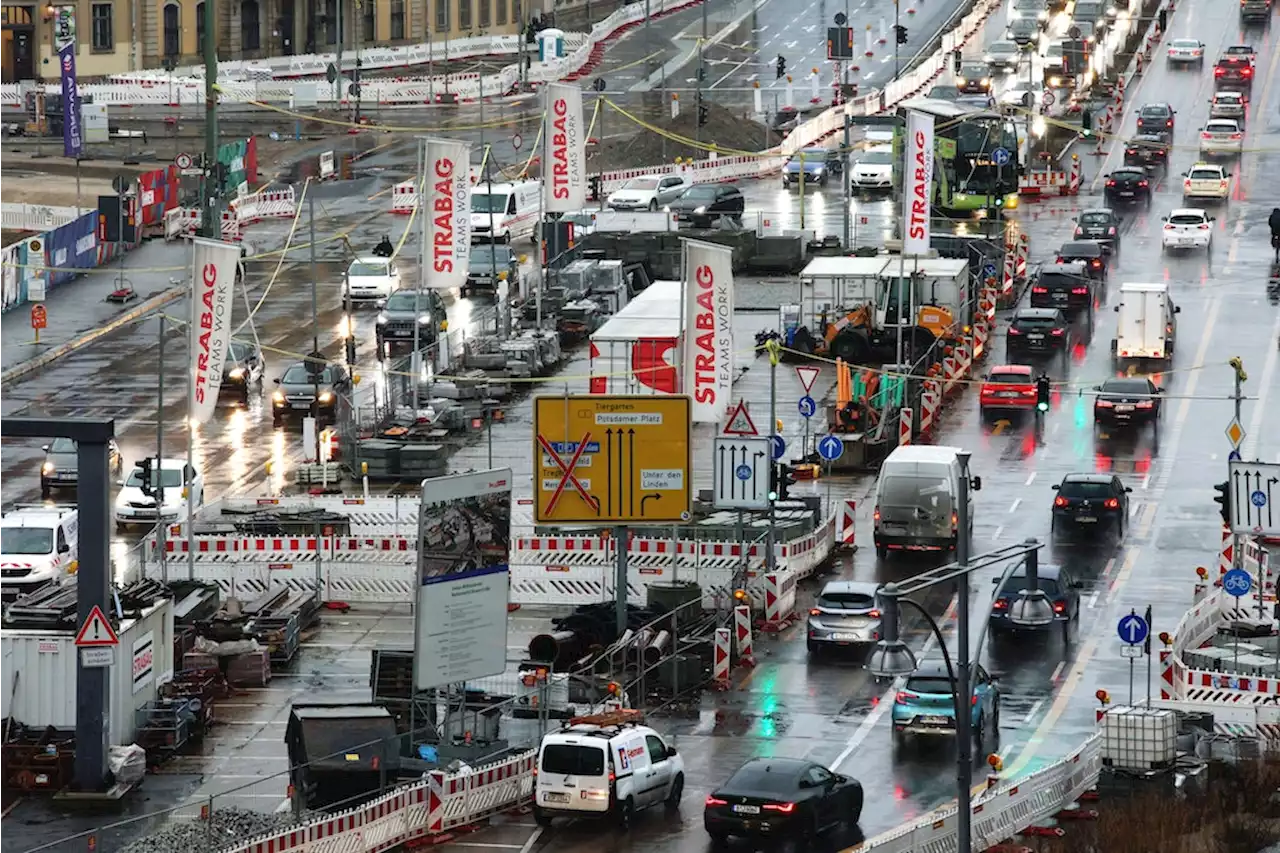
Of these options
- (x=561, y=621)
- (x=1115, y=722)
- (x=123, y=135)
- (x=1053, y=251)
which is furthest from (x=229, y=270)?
(x=123, y=135)

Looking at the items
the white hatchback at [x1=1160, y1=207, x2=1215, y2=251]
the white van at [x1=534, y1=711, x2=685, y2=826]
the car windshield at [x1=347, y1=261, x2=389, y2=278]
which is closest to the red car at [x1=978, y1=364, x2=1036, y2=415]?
the car windshield at [x1=347, y1=261, x2=389, y2=278]

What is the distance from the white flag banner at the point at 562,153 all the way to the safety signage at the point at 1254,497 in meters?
32.1

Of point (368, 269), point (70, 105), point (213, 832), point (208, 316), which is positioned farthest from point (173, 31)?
point (213, 832)

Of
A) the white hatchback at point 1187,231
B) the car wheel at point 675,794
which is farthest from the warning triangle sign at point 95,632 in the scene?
the white hatchback at point 1187,231

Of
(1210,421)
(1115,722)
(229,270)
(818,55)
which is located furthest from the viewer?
(818,55)

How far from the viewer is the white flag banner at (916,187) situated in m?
79.4

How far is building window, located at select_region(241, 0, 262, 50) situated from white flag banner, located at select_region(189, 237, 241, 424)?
301ft

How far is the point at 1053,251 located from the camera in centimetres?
9825

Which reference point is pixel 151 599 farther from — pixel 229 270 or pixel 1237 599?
pixel 1237 599

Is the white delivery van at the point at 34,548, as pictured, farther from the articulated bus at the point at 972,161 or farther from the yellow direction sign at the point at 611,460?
the articulated bus at the point at 972,161

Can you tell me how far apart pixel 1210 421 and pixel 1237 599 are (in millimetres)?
22107

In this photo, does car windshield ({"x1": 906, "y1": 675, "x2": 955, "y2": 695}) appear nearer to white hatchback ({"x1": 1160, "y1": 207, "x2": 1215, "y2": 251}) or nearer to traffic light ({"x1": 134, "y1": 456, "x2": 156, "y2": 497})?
traffic light ({"x1": 134, "y1": 456, "x2": 156, "y2": 497})

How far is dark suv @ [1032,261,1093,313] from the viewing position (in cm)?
8850

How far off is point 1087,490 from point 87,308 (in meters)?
37.5
